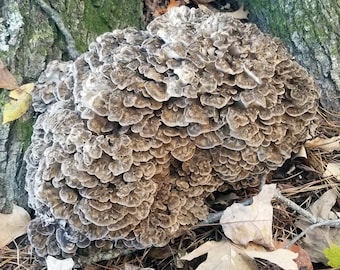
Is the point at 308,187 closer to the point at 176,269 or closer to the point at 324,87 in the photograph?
the point at 324,87

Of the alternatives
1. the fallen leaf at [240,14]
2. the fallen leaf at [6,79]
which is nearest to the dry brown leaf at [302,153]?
the fallen leaf at [240,14]

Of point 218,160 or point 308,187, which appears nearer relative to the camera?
point 218,160

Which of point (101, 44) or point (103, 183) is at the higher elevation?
point (101, 44)

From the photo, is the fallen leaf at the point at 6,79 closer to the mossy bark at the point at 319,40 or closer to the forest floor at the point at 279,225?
the forest floor at the point at 279,225

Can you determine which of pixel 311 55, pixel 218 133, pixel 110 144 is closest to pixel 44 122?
pixel 110 144

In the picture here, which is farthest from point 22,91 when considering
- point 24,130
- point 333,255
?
point 333,255

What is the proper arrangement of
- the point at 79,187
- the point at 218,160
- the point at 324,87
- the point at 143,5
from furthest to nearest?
the point at 143,5 < the point at 324,87 < the point at 218,160 < the point at 79,187
